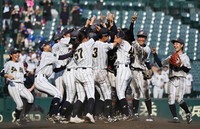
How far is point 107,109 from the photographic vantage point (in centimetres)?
1445

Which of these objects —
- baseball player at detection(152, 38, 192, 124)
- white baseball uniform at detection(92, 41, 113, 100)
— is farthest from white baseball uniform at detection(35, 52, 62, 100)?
baseball player at detection(152, 38, 192, 124)

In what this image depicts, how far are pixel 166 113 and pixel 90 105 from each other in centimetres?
718

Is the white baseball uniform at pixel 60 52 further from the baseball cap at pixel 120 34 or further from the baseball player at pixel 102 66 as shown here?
the baseball cap at pixel 120 34

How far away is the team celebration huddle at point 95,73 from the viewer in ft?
45.6

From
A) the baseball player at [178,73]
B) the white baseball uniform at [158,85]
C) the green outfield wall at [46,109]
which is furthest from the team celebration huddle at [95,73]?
the white baseball uniform at [158,85]

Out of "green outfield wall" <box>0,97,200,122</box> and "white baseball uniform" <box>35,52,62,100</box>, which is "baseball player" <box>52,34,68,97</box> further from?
"green outfield wall" <box>0,97,200,122</box>

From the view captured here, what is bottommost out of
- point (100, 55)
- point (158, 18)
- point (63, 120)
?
point (63, 120)

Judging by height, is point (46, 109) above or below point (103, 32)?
below

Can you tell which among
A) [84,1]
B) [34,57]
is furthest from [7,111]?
[84,1]

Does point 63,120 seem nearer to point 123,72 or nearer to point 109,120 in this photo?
point 109,120

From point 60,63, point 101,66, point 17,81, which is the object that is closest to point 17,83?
point 17,81

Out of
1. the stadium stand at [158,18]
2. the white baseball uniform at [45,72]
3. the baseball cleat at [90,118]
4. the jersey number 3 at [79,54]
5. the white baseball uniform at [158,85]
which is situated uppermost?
the stadium stand at [158,18]

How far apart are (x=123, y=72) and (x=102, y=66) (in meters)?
0.48

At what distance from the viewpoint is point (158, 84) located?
69.3 feet
